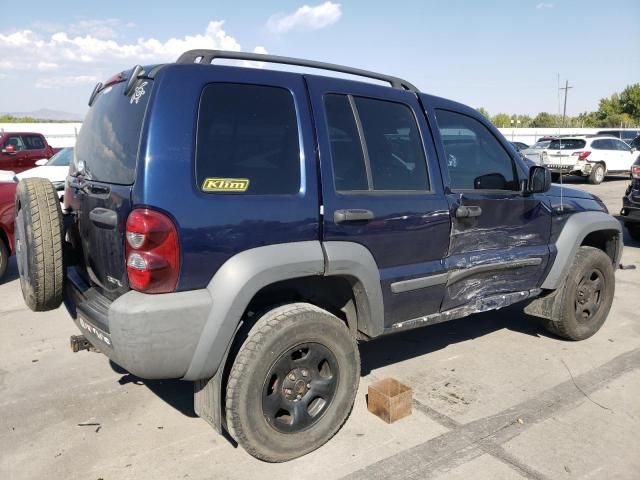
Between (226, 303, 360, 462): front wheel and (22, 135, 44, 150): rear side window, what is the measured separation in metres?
14.0

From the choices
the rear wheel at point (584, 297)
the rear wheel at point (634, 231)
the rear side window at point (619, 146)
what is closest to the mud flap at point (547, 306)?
the rear wheel at point (584, 297)

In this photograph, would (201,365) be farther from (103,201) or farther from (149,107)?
(149,107)

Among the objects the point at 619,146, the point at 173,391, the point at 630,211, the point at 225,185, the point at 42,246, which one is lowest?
the point at 173,391

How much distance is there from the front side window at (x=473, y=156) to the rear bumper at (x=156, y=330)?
6.36 ft

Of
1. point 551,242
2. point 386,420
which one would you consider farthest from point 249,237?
point 551,242

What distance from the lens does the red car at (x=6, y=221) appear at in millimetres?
6188

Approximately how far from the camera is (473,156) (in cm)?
376

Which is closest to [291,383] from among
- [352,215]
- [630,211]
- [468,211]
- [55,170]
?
[352,215]

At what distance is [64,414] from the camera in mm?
3295

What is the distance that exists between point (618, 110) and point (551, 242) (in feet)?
205

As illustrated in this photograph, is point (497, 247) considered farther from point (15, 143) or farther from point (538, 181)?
point (15, 143)

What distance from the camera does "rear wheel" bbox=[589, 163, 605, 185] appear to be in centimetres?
1805

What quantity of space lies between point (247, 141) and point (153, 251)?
73cm

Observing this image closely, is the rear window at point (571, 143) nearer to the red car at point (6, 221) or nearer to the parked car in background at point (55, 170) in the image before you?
the parked car in background at point (55, 170)
